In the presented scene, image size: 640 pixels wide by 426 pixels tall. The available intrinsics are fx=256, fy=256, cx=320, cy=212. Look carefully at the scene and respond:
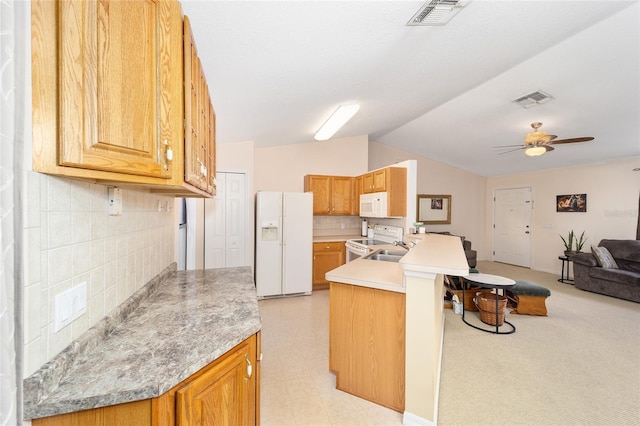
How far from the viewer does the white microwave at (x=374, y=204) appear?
13.2 ft

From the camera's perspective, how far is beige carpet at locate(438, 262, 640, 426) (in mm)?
1778

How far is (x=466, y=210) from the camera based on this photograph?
23.0 ft

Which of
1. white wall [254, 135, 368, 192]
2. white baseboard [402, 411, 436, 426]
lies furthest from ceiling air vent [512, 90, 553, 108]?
white baseboard [402, 411, 436, 426]

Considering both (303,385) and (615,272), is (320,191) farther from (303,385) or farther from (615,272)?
(615,272)

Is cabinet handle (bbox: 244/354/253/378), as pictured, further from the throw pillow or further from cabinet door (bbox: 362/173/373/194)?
the throw pillow

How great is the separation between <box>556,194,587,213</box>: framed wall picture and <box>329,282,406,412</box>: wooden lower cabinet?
19.4 feet

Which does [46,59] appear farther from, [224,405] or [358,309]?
[358,309]

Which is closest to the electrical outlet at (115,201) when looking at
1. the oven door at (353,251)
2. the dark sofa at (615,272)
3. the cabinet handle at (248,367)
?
the cabinet handle at (248,367)

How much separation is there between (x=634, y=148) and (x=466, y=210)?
10.3 feet

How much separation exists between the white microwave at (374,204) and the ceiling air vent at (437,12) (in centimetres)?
247

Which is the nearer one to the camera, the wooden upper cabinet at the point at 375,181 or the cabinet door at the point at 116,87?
the cabinet door at the point at 116,87

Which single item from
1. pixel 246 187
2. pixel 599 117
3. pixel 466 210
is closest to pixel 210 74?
pixel 246 187

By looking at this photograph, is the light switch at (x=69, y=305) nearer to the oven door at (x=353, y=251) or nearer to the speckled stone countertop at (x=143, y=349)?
the speckled stone countertop at (x=143, y=349)

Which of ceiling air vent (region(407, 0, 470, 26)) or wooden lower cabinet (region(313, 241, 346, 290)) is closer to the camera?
ceiling air vent (region(407, 0, 470, 26))
